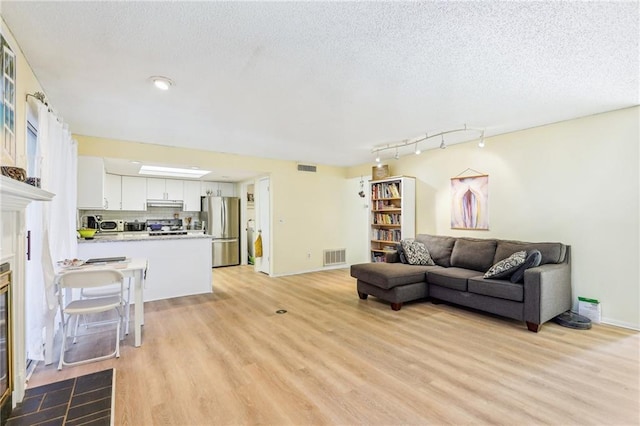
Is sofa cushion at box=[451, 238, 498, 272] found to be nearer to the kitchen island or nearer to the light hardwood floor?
the light hardwood floor

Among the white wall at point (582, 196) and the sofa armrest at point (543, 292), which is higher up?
the white wall at point (582, 196)

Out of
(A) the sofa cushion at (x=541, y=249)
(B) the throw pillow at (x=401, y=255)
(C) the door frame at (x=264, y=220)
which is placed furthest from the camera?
(C) the door frame at (x=264, y=220)

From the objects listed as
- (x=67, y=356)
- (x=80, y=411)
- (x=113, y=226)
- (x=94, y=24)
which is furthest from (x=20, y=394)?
(x=113, y=226)

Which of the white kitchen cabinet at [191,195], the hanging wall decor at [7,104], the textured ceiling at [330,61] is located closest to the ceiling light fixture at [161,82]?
the textured ceiling at [330,61]

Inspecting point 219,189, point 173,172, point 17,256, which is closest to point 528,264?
point 17,256

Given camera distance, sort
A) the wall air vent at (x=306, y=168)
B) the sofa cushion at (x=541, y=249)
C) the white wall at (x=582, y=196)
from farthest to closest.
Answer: the wall air vent at (x=306, y=168), the sofa cushion at (x=541, y=249), the white wall at (x=582, y=196)

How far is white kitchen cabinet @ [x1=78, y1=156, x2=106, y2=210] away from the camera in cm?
416

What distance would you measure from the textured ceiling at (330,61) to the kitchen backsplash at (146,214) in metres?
3.43

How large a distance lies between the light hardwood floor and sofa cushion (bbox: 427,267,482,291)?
355 millimetres

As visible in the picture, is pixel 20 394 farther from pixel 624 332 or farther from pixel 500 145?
pixel 500 145

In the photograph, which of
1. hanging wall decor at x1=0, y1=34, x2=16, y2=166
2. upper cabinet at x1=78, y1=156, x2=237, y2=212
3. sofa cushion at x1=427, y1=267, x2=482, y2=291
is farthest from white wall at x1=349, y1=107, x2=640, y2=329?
upper cabinet at x1=78, y1=156, x2=237, y2=212

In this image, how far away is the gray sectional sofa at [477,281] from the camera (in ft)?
10.5

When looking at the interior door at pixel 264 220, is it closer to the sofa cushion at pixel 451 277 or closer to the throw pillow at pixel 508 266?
the sofa cushion at pixel 451 277

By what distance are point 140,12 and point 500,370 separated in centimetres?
355
